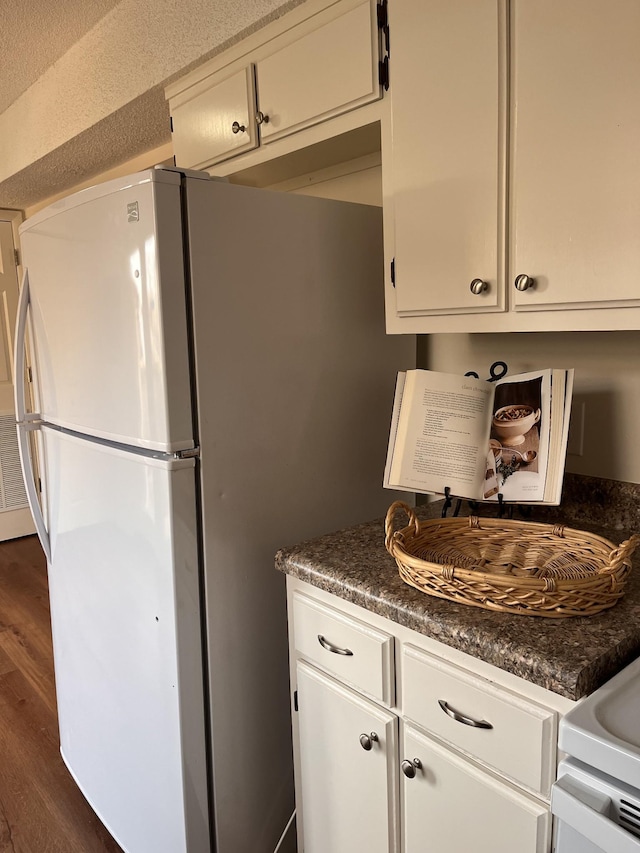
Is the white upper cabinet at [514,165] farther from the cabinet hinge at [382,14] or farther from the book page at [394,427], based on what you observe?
the book page at [394,427]

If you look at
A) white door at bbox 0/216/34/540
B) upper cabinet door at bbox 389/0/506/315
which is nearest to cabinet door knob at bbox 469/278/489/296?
upper cabinet door at bbox 389/0/506/315

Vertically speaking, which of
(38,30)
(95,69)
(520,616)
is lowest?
(520,616)

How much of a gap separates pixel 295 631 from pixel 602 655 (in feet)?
2.20

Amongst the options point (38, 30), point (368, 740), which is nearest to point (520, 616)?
point (368, 740)

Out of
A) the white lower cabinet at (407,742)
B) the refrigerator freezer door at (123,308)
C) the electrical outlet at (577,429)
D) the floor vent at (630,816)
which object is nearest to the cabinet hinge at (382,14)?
the refrigerator freezer door at (123,308)

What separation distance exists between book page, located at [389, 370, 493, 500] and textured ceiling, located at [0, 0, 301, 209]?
3.34 feet

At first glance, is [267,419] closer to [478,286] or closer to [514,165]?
[478,286]

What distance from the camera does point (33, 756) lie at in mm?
2203

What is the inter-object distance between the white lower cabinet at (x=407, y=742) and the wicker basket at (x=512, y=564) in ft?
0.35

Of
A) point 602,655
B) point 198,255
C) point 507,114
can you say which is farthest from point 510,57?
point 602,655

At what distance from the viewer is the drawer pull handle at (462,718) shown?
1002 millimetres

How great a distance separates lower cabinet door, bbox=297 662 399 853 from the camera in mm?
1210

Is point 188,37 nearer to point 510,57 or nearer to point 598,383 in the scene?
point 510,57

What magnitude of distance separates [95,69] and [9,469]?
281 cm
